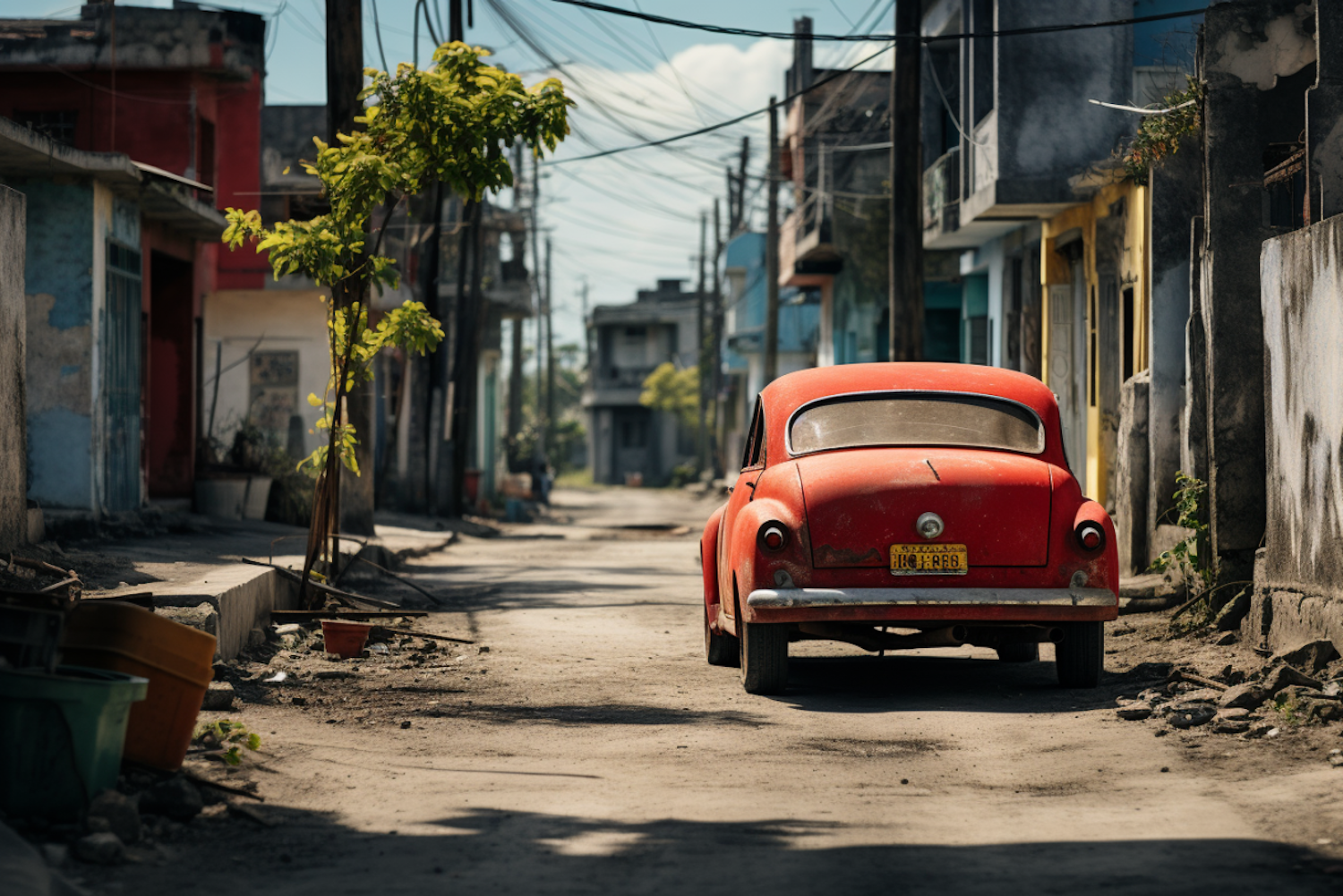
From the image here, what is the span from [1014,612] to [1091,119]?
39.0 feet

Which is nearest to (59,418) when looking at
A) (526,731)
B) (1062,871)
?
(526,731)

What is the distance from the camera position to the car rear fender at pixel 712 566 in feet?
32.0

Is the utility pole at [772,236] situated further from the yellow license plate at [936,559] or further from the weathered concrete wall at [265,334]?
the yellow license plate at [936,559]

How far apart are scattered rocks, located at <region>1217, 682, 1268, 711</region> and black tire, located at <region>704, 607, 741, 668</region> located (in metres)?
3.25

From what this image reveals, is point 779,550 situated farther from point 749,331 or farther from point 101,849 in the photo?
point 749,331

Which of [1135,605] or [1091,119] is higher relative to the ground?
Answer: [1091,119]

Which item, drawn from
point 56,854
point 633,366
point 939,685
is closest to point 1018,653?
point 939,685

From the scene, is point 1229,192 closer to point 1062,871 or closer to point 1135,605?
point 1135,605

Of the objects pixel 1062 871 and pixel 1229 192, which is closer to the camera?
pixel 1062 871

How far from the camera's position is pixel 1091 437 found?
58.4 ft

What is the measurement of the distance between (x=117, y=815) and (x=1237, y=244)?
25.8ft

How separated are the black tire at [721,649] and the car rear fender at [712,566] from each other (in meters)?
0.11

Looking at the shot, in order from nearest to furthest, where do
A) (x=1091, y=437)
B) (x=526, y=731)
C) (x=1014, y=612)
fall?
(x=526, y=731)
(x=1014, y=612)
(x=1091, y=437)

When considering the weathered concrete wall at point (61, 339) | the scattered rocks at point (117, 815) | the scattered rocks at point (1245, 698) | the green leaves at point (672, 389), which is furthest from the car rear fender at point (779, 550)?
the green leaves at point (672, 389)
